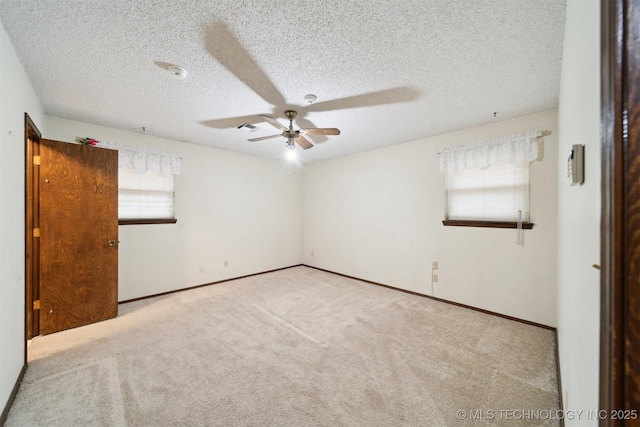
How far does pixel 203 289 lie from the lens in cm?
406

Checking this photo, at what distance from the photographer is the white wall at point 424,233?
2791mm

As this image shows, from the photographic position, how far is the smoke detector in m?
1.95

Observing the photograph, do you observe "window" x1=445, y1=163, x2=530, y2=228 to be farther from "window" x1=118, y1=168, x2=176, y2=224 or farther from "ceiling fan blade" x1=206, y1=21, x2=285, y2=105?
"window" x1=118, y1=168, x2=176, y2=224

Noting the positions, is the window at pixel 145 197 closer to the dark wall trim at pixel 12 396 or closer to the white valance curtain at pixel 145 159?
the white valance curtain at pixel 145 159

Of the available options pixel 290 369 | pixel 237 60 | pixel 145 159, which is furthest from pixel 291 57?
pixel 145 159

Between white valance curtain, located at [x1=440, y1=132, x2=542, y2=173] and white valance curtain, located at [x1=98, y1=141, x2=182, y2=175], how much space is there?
3.98 meters

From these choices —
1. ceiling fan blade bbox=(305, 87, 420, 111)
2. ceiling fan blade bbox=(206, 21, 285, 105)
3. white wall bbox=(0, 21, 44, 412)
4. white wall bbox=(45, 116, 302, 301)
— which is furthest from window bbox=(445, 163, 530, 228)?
white wall bbox=(0, 21, 44, 412)

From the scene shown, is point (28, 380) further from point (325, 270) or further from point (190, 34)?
point (325, 270)

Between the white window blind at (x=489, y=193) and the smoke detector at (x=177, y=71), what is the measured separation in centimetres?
331

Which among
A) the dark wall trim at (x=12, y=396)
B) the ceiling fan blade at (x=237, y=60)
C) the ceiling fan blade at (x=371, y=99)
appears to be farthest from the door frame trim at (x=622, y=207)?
the dark wall trim at (x=12, y=396)

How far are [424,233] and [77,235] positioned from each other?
4.36 metres

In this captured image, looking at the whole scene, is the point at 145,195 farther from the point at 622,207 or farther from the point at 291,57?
the point at 622,207

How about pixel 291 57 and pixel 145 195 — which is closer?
pixel 291 57

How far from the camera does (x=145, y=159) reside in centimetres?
359
